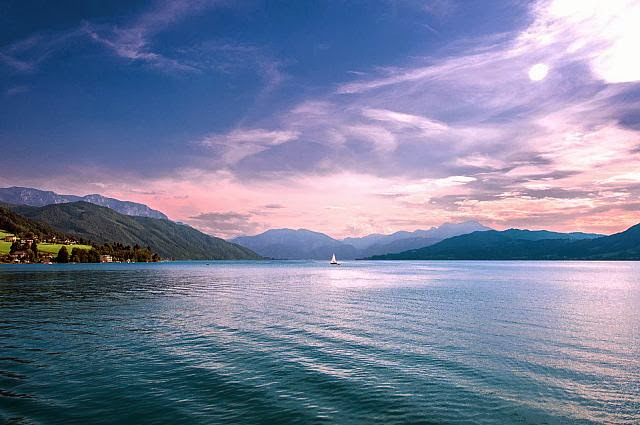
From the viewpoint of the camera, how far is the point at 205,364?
30.8 meters

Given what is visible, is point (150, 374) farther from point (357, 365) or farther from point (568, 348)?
point (568, 348)

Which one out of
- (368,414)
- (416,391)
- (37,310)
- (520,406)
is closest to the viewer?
(368,414)

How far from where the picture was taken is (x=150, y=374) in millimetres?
28141

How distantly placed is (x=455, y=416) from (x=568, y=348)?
79.3 ft

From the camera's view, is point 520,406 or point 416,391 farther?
point 416,391

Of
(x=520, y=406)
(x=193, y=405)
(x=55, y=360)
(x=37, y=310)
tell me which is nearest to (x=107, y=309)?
(x=37, y=310)

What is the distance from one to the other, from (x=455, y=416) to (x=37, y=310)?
6364cm

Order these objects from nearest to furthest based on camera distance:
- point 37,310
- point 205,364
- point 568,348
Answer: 1. point 205,364
2. point 568,348
3. point 37,310

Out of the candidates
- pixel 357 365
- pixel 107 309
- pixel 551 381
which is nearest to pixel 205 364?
pixel 357 365

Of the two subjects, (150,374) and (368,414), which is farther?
(150,374)

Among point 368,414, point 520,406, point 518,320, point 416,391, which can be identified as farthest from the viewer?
point 518,320

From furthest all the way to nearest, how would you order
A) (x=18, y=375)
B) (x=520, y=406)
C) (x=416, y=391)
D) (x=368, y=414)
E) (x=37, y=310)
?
(x=37, y=310) → (x=18, y=375) → (x=416, y=391) → (x=520, y=406) → (x=368, y=414)

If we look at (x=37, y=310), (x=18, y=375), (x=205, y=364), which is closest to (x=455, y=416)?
(x=205, y=364)

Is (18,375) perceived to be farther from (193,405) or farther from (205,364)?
(193,405)
